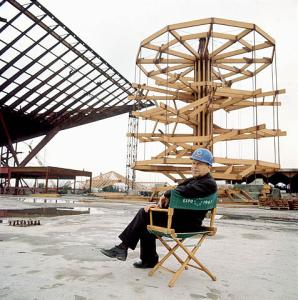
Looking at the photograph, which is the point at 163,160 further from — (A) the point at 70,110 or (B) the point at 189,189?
(A) the point at 70,110

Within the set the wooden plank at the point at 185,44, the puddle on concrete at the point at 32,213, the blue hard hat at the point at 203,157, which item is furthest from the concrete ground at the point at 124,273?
the wooden plank at the point at 185,44

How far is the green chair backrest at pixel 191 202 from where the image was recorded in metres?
2.42

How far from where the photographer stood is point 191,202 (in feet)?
8.15

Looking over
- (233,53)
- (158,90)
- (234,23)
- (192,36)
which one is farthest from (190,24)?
(158,90)

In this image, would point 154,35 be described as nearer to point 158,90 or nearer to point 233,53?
point 158,90

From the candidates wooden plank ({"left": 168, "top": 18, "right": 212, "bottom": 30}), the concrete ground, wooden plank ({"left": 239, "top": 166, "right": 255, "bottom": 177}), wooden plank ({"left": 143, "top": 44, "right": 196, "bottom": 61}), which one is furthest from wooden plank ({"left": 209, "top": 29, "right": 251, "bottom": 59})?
the concrete ground

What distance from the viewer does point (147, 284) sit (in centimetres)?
236

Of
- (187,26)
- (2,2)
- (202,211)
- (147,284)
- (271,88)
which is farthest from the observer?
(2,2)

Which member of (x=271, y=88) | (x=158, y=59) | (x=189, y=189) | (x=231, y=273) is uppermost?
(x=158, y=59)

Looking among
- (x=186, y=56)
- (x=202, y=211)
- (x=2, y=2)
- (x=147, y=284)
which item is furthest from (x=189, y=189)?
(x=2, y=2)

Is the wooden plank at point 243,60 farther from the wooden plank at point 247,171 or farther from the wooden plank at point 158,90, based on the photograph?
the wooden plank at point 247,171

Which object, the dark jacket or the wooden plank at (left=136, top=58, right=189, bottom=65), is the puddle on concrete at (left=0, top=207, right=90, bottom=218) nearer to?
the dark jacket

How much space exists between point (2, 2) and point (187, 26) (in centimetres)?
1227

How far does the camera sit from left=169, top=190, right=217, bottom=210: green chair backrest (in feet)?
7.93
